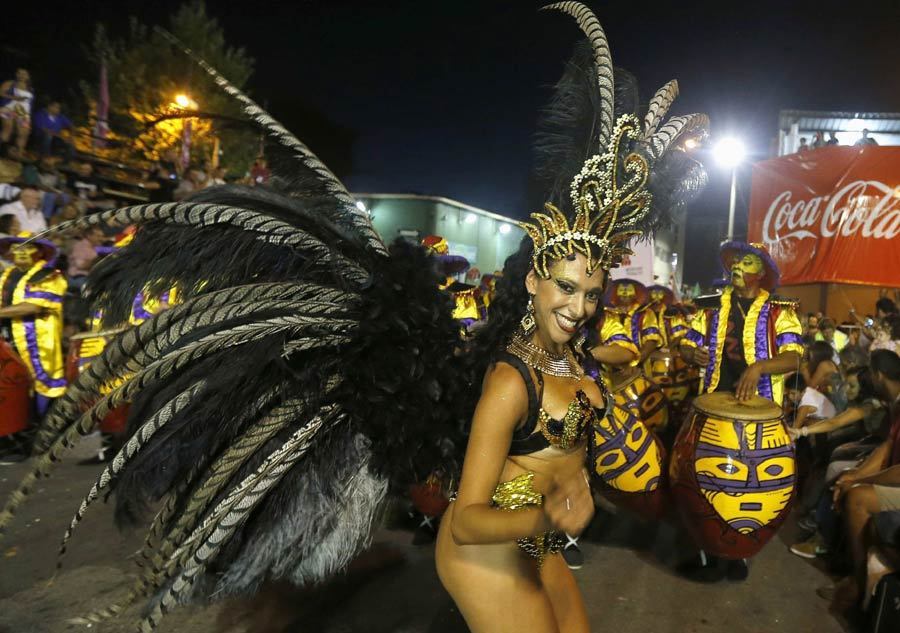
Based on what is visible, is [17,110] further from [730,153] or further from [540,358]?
[730,153]

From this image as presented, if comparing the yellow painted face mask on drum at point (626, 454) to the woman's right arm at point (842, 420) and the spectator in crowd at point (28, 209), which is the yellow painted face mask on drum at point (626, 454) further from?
the spectator in crowd at point (28, 209)

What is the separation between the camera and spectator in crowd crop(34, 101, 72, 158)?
34.9 feet

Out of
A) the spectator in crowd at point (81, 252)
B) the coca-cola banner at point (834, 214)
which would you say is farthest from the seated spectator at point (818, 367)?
the spectator in crowd at point (81, 252)

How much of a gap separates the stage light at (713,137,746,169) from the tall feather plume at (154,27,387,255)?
39.2ft

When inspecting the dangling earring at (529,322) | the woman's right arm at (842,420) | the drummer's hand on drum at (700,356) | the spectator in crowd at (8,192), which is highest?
the spectator in crowd at (8,192)

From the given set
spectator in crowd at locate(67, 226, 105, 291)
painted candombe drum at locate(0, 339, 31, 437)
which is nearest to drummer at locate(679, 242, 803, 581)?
painted candombe drum at locate(0, 339, 31, 437)

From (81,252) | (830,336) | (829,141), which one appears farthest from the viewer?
(829,141)

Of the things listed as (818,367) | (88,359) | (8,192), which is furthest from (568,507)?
(8,192)

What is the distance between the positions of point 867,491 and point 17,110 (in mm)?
13380

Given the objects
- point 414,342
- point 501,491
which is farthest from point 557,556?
point 414,342

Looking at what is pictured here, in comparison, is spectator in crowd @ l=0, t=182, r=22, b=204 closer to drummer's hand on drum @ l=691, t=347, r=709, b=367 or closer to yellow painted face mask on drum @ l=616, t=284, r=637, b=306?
yellow painted face mask on drum @ l=616, t=284, r=637, b=306

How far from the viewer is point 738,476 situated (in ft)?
11.2

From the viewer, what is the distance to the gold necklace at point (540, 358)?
188 cm

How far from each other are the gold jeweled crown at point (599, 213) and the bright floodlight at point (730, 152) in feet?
38.0
